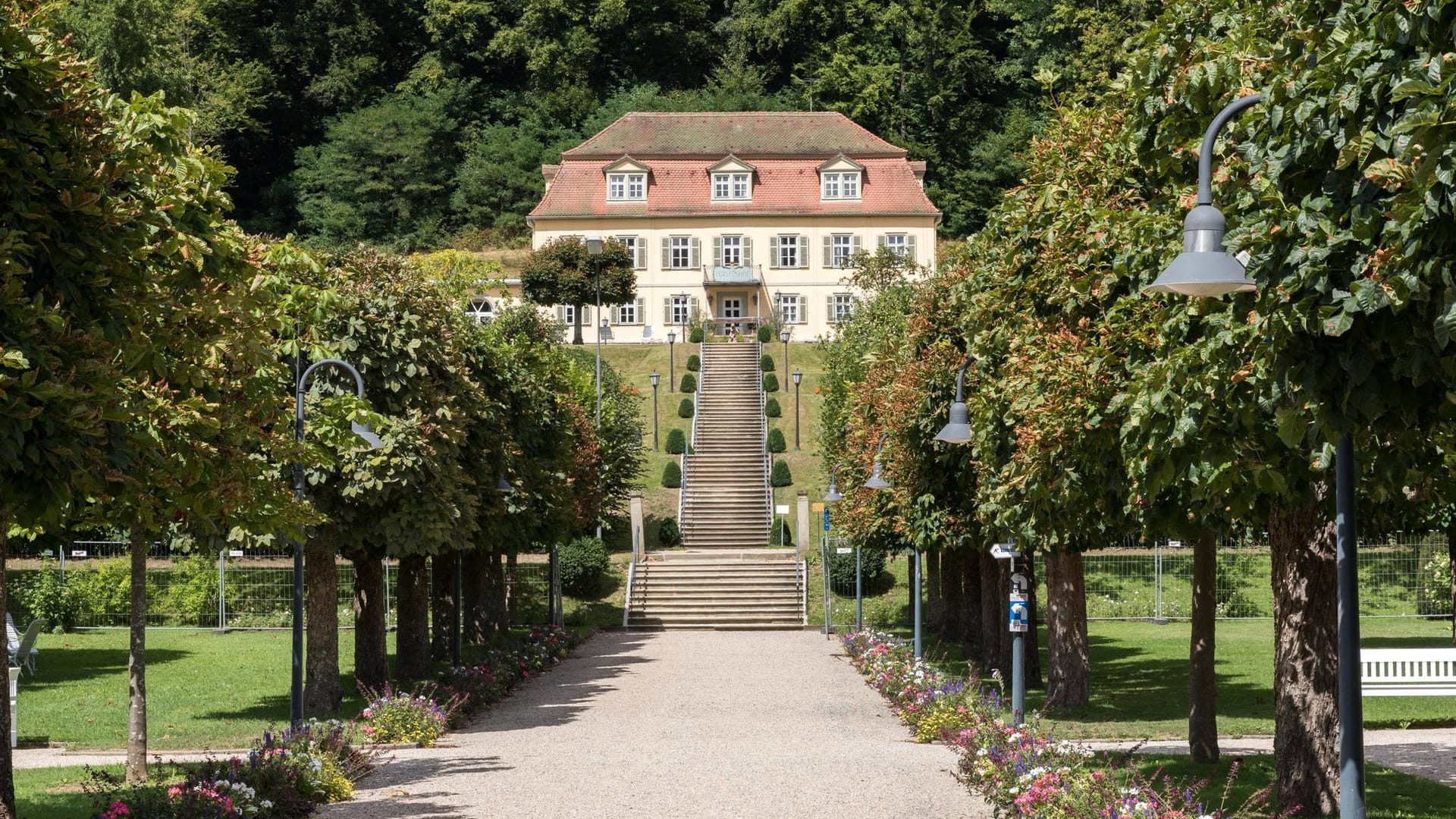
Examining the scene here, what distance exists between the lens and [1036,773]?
12.0m

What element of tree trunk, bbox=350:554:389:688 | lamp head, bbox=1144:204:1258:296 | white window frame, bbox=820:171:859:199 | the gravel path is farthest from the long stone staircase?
lamp head, bbox=1144:204:1258:296

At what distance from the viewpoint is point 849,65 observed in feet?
303

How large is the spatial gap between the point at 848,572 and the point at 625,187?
3816cm

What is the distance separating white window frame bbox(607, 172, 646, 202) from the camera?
257 ft

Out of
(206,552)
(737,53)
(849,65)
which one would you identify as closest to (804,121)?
(849,65)

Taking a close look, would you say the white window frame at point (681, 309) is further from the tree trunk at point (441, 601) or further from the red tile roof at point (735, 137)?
the tree trunk at point (441, 601)

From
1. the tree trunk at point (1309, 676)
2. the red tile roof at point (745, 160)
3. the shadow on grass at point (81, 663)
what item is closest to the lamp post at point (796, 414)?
the red tile roof at point (745, 160)

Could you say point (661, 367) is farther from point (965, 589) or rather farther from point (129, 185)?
point (129, 185)

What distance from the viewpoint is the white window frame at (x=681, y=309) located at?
77.9m

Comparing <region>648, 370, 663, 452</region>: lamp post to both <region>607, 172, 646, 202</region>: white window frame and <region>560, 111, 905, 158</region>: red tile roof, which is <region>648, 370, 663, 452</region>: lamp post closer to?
<region>607, 172, 646, 202</region>: white window frame

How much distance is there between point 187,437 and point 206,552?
702cm

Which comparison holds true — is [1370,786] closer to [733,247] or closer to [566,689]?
[566,689]

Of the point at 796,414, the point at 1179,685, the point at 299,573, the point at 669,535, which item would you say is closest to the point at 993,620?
the point at 1179,685

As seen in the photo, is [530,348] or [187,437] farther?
[530,348]
